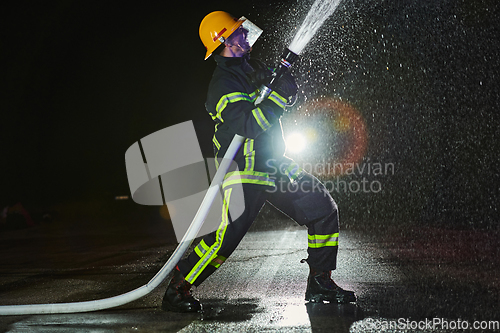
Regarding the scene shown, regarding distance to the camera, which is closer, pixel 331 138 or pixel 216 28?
pixel 216 28

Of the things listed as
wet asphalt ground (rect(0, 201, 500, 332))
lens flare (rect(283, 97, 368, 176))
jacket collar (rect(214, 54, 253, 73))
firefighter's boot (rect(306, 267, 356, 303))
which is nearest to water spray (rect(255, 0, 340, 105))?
jacket collar (rect(214, 54, 253, 73))

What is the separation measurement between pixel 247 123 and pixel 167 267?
1.12m

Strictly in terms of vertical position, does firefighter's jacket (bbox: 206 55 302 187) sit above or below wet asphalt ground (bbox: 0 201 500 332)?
above

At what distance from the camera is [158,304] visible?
3.58 meters

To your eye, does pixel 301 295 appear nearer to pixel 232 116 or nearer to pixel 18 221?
pixel 232 116

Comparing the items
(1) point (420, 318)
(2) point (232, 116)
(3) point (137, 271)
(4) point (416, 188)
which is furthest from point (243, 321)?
(4) point (416, 188)

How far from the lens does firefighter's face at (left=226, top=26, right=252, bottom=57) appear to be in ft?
11.5

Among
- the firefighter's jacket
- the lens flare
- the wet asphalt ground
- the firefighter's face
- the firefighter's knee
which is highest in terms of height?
the lens flare

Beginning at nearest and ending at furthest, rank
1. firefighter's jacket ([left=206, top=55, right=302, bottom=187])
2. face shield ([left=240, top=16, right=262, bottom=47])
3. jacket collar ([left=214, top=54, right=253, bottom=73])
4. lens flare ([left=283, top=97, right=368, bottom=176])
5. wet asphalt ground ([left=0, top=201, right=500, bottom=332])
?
wet asphalt ground ([left=0, top=201, right=500, bottom=332])
firefighter's jacket ([left=206, top=55, right=302, bottom=187])
jacket collar ([left=214, top=54, right=253, bottom=73])
face shield ([left=240, top=16, right=262, bottom=47])
lens flare ([left=283, top=97, right=368, bottom=176])

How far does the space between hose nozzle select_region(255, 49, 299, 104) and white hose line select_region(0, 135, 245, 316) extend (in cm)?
33

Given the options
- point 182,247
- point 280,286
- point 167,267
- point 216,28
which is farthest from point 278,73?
point 280,286

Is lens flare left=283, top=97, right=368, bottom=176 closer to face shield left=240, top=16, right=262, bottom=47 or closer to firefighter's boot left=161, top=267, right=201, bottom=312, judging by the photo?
face shield left=240, top=16, right=262, bottom=47

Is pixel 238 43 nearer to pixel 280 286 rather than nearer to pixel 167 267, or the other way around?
pixel 167 267

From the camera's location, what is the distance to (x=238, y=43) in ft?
11.5
